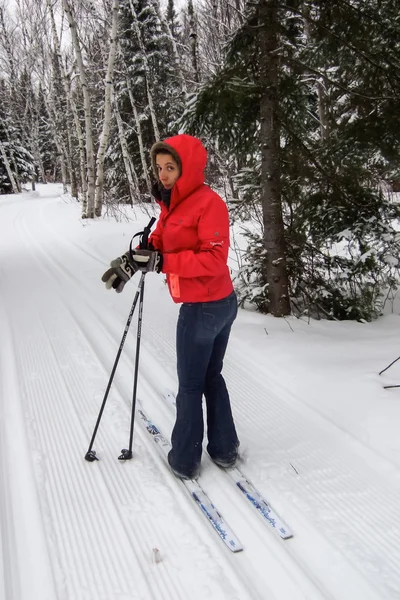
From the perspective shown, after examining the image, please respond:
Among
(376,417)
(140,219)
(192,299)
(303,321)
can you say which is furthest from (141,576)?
(140,219)

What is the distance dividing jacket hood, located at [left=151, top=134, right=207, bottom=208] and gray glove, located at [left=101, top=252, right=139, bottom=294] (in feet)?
1.74

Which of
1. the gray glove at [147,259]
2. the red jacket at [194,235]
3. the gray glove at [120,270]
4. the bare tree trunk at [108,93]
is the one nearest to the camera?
the red jacket at [194,235]

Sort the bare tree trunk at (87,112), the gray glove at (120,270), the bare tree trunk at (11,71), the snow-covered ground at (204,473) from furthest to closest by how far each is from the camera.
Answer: the bare tree trunk at (11,71), the bare tree trunk at (87,112), the gray glove at (120,270), the snow-covered ground at (204,473)

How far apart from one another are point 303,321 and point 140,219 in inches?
426

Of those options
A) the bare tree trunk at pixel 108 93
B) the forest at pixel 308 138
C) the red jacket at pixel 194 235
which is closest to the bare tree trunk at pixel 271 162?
the forest at pixel 308 138

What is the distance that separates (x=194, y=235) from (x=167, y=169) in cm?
44

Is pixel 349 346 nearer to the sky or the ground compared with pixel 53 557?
nearer to the sky

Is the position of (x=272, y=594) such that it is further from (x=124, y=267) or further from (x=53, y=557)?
(x=124, y=267)

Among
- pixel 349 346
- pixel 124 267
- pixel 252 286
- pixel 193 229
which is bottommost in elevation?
pixel 349 346

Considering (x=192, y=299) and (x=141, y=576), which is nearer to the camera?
(x=141, y=576)

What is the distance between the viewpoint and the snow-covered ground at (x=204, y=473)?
2.17 metres

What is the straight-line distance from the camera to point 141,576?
7.13 ft

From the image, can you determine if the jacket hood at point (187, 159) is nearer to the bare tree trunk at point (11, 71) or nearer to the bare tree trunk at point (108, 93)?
the bare tree trunk at point (108, 93)

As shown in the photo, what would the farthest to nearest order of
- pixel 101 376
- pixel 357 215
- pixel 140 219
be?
pixel 140 219
pixel 357 215
pixel 101 376
